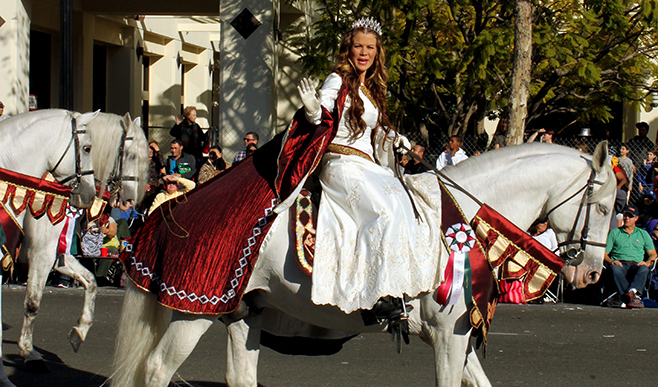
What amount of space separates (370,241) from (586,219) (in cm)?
123

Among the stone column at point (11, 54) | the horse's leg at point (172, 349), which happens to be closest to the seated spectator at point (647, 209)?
the horse's leg at point (172, 349)

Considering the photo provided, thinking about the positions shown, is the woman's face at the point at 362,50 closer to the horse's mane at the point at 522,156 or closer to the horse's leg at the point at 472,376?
the horse's mane at the point at 522,156

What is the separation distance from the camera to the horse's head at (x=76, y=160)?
582cm

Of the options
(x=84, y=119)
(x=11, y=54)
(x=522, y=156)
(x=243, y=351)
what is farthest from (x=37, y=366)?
(x=11, y=54)

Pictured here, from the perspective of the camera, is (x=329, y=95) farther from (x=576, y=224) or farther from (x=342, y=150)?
(x=576, y=224)

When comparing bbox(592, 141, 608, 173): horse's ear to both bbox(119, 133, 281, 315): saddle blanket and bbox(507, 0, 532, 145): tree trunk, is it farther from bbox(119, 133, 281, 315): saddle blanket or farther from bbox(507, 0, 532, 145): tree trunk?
bbox(507, 0, 532, 145): tree trunk

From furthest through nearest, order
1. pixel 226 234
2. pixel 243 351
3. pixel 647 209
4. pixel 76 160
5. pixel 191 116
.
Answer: pixel 191 116
pixel 647 209
pixel 76 160
pixel 243 351
pixel 226 234

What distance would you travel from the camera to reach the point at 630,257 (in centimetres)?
1023

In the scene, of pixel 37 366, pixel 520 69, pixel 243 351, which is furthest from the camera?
pixel 520 69

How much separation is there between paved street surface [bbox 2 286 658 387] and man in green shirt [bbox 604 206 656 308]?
116 cm

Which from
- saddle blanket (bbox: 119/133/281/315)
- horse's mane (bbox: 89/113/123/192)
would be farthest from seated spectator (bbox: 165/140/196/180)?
saddle blanket (bbox: 119/133/281/315)

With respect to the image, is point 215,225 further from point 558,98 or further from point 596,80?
point 558,98

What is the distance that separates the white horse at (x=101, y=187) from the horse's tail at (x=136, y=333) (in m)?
1.48

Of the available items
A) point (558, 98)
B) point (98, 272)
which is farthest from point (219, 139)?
point (558, 98)
